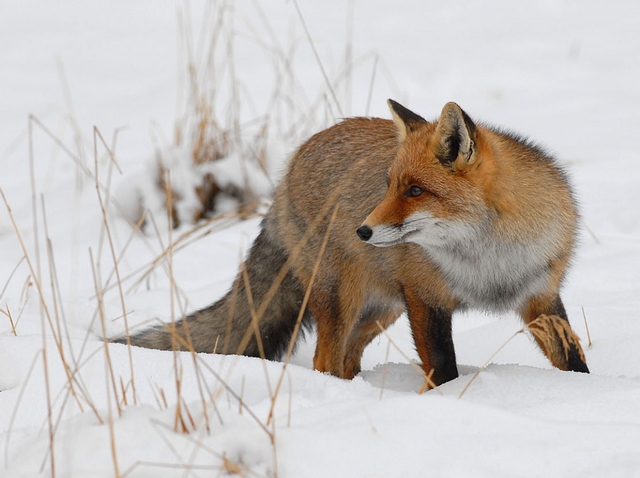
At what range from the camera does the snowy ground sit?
7.43 ft

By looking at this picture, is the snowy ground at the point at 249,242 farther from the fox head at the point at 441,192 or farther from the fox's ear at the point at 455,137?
the fox's ear at the point at 455,137

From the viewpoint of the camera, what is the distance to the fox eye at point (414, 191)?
130 inches

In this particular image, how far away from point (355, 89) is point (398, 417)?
7.79 metres

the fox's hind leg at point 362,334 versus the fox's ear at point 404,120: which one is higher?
the fox's ear at point 404,120

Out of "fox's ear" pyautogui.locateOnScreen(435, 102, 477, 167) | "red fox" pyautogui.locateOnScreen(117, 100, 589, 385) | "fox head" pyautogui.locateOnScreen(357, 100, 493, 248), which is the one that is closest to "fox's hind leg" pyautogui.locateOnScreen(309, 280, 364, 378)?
"red fox" pyautogui.locateOnScreen(117, 100, 589, 385)

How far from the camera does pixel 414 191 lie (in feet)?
10.9

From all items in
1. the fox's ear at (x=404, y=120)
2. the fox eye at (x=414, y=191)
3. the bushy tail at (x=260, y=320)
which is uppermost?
the fox's ear at (x=404, y=120)

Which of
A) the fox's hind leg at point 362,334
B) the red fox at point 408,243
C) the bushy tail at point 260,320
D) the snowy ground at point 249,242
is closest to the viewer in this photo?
the snowy ground at point 249,242

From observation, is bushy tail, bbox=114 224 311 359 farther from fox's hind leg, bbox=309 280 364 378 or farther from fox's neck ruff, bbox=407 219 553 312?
fox's neck ruff, bbox=407 219 553 312

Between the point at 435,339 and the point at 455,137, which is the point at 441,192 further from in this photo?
the point at 435,339

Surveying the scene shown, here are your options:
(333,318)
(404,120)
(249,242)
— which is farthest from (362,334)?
(249,242)

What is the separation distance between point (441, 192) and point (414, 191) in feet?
0.36

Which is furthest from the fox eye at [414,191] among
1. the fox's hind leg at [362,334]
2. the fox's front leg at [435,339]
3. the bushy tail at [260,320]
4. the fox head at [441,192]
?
the fox's hind leg at [362,334]

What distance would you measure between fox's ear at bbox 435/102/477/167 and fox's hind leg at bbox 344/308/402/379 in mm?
1325
